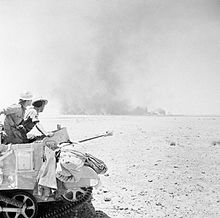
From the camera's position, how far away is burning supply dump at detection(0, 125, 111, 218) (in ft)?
21.6

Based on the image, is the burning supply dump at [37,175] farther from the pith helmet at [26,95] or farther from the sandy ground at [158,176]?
the sandy ground at [158,176]

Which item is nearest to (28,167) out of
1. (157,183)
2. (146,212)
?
(146,212)

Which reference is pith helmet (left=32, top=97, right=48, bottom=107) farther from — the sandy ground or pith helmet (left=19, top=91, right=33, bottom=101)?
the sandy ground

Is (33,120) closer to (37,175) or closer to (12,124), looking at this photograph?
(12,124)

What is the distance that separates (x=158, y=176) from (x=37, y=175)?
496cm

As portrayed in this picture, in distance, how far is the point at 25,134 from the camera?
24.8 ft

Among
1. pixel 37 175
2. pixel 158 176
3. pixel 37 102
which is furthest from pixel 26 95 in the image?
pixel 158 176

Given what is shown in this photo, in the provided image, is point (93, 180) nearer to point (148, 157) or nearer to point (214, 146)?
point (148, 157)

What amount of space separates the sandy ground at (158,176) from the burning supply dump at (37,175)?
168 cm

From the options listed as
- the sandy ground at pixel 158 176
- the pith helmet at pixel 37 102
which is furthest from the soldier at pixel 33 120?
the sandy ground at pixel 158 176

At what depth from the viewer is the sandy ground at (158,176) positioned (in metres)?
8.55

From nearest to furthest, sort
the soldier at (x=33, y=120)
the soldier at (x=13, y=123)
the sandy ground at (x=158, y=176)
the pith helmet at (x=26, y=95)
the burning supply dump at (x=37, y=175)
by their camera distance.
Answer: the burning supply dump at (x=37, y=175) → the soldier at (x=33, y=120) → the soldier at (x=13, y=123) → the pith helmet at (x=26, y=95) → the sandy ground at (x=158, y=176)

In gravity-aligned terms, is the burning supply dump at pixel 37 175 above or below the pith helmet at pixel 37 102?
below

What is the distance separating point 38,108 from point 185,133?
493 inches
